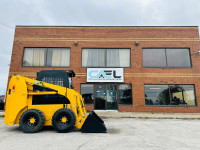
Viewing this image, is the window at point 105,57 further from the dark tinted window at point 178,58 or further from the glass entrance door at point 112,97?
the dark tinted window at point 178,58

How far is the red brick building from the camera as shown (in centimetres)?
1235

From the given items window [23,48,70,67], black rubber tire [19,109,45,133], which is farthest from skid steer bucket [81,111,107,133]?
window [23,48,70,67]

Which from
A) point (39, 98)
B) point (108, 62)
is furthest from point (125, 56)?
point (39, 98)

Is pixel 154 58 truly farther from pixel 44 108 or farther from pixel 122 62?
pixel 44 108

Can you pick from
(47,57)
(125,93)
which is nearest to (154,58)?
(125,93)

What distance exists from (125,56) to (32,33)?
9732mm

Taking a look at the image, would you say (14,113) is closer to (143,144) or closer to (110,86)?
(143,144)

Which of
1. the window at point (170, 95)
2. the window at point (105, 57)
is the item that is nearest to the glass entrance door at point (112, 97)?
the window at point (105, 57)

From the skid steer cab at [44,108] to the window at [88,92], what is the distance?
272 inches

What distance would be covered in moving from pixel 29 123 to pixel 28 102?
809 millimetres

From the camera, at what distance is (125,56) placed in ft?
43.8

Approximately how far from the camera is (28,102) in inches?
212

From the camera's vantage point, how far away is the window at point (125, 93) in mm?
12422

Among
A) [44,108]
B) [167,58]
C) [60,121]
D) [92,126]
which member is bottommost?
[92,126]
